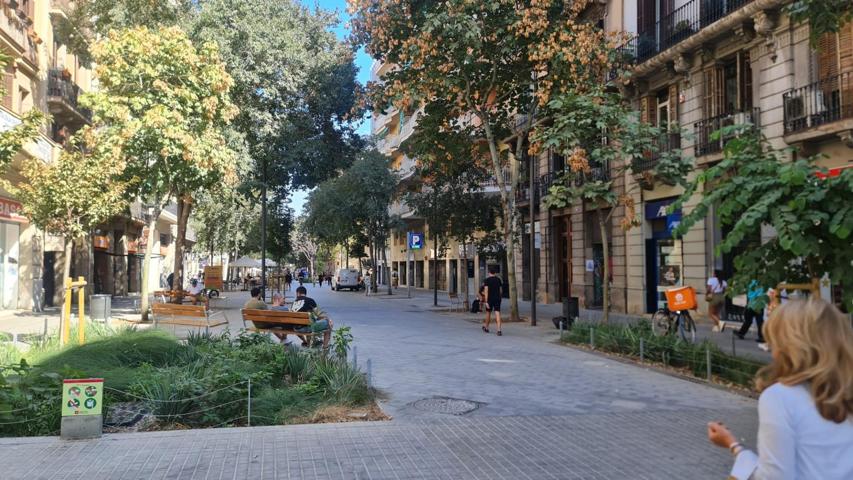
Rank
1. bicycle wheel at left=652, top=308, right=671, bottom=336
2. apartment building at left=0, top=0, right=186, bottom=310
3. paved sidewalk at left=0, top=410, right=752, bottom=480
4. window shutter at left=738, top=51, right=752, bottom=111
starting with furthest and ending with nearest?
apartment building at left=0, top=0, right=186, bottom=310, window shutter at left=738, top=51, right=752, bottom=111, bicycle wheel at left=652, top=308, right=671, bottom=336, paved sidewalk at left=0, top=410, right=752, bottom=480

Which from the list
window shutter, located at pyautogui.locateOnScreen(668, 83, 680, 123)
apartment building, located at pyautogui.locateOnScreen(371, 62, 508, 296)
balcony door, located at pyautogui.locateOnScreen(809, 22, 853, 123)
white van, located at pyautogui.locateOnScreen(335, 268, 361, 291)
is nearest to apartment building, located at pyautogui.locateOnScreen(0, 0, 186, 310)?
apartment building, located at pyautogui.locateOnScreen(371, 62, 508, 296)

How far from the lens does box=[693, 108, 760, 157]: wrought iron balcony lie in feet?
53.9

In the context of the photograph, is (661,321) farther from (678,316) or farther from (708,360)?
(708,360)

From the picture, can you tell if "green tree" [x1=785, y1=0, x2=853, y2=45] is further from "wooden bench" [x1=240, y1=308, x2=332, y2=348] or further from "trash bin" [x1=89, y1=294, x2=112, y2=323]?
"trash bin" [x1=89, y1=294, x2=112, y2=323]

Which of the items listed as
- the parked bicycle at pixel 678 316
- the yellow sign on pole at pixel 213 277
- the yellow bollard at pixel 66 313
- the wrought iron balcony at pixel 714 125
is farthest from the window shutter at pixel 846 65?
the yellow sign on pole at pixel 213 277

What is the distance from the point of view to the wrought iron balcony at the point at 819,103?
1347 cm

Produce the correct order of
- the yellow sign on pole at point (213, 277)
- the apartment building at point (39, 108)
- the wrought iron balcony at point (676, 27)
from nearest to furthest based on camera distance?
1. the wrought iron balcony at point (676, 27)
2. the apartment building at point (39, 108)
3. the yellow sign on pole at point (213, 277)

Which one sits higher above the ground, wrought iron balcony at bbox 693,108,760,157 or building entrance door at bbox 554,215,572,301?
wrought iron balcony at bbox 693,108,760,157

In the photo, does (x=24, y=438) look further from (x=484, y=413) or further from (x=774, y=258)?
(x=774, y=258)

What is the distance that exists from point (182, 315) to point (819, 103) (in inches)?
572

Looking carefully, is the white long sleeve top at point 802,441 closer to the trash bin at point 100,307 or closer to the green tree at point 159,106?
the trash bin at point 100,307

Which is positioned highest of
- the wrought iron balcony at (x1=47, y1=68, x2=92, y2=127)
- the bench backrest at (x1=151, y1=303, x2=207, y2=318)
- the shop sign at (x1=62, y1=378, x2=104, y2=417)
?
the wrought iron balcony at (x1=47, y1=68, x2=92, y2=127)

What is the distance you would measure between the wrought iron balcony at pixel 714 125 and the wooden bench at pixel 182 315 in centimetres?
1248

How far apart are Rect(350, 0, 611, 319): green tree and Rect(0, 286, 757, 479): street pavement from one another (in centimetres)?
1030
